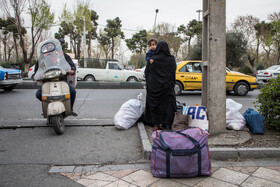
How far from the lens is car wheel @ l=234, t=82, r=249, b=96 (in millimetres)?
11555

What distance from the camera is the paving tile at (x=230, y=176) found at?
9.58 feet

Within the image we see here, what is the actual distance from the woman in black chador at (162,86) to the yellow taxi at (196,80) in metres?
6.73

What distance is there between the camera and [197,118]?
4277 mm

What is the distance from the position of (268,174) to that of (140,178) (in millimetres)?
1580

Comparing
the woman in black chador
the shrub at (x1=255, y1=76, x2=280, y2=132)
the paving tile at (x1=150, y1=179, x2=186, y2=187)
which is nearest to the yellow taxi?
the shrub at (x1=255, y1=76, x2=280, y2=132)

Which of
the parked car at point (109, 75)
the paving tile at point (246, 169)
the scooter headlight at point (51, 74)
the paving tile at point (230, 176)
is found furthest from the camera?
the parked car at point (109, 75)

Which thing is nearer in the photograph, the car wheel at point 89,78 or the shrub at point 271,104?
the shrub at point 271,104

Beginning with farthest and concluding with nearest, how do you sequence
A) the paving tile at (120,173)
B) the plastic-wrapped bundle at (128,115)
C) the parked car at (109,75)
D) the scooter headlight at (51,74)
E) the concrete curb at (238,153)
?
the parked car at (109,75)
the plastic-wrapped bundle at (128,115)
the scooter headlight at (51,74)
the concrete curb at (238,153)
the paving tile at (120,173)

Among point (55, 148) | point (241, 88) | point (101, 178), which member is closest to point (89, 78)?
point (241, 88)

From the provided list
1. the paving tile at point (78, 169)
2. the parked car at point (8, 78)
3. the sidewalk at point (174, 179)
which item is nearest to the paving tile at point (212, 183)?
the sidewalk at point (174, 179)

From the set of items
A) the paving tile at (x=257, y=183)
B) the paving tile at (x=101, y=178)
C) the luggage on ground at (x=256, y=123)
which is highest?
the luggage on ground at (x=256, y=123)

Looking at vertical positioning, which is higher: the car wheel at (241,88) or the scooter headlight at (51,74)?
the scooter headlight at (51,74)

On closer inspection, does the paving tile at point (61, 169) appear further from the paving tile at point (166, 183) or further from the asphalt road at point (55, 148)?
the paving tile at point (166, 183)

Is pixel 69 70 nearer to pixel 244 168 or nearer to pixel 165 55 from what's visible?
pixel 165 55
